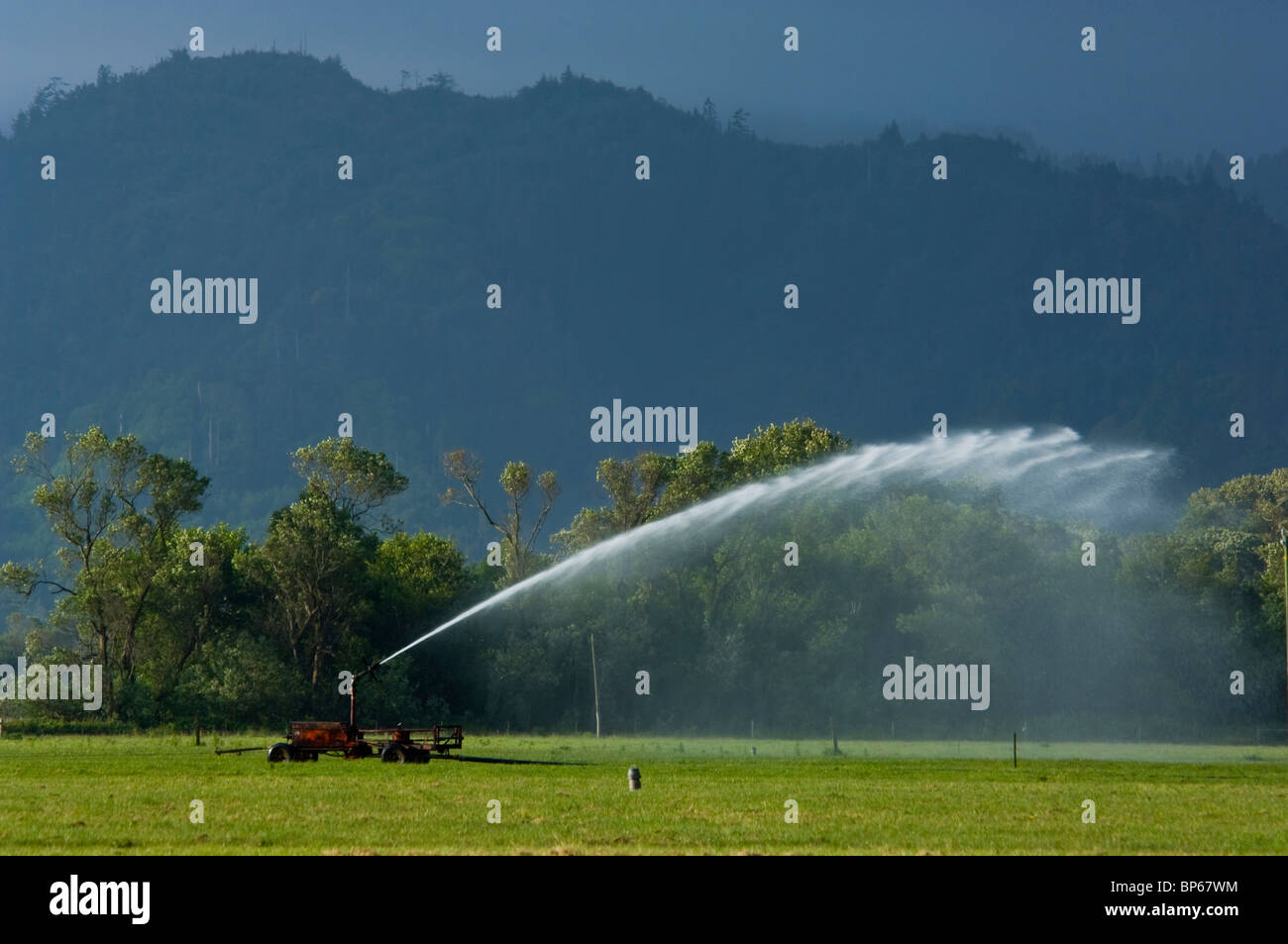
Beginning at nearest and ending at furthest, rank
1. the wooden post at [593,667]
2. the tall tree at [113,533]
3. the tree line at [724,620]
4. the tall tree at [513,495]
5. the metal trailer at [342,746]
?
the metal trailer at [342,746] → the tall tree at [113,533] → the tree line at [724,620] → the wooden post at [593,667] → the tall tree at [513,495]

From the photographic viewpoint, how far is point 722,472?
112500mm

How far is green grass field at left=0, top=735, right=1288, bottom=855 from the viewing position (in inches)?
1086

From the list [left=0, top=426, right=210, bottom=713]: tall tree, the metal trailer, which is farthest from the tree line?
the metal trailer

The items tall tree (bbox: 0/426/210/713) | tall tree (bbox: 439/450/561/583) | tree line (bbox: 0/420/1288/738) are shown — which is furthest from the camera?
tall tree (bbox: 439/450/561/583)

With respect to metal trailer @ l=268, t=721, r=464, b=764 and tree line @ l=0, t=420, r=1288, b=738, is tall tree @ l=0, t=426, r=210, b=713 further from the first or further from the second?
metal trailer @ l=268, t=721, r=464, b=764

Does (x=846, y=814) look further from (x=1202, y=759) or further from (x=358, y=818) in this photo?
(x=1202, y=759)

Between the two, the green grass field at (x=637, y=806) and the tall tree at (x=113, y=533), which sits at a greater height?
the tall tree at (x=113, y=533)

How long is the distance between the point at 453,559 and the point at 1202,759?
2136 inches

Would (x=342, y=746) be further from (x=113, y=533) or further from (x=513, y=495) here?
(x=513, y=495)

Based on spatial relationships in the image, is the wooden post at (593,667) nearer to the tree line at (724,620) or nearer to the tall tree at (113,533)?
the tree line at (724,620)

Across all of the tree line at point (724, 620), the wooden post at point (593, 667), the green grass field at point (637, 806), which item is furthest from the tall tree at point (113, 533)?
the green grass field at point (637, 806)

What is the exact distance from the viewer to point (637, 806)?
34.5 m

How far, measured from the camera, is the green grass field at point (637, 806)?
90.5 feet
